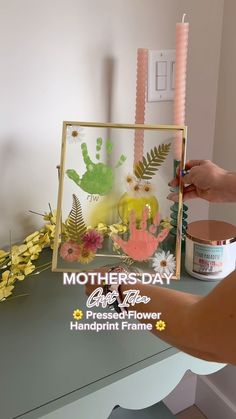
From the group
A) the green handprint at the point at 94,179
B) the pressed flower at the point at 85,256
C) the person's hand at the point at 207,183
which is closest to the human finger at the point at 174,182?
the person's hand at the point at 207,183

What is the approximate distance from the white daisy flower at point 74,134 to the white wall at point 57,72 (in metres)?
0.07

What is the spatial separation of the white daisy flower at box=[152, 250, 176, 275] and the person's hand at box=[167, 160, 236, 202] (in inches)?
4.4

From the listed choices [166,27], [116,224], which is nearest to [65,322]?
[116,224]

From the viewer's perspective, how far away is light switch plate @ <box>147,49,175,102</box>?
101 centimetres

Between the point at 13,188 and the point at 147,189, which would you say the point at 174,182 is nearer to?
the point at 147,189

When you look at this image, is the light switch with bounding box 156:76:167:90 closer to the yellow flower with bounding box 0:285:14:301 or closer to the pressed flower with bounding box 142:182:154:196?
the pressed flower with bounding box 142:182:154:196

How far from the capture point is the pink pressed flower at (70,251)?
926 mm

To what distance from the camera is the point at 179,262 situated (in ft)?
3.06

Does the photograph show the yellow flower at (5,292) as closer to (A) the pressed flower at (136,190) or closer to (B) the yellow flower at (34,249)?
(B) the yellow flower at (34,249)

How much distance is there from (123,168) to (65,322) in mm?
324

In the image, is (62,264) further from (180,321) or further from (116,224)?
(180,321)

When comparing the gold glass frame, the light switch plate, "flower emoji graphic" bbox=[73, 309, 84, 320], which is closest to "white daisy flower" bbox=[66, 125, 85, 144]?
the gold glass frame

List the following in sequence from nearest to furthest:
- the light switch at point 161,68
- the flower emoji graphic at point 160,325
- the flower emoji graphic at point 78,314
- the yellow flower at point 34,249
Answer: the flower emoji graphic at point 160,325, the flower emoji graphic at point 78,314, the yellow flower at point 34,249, the light switch at point 161,68

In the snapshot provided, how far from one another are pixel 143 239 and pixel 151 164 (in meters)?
0.15
